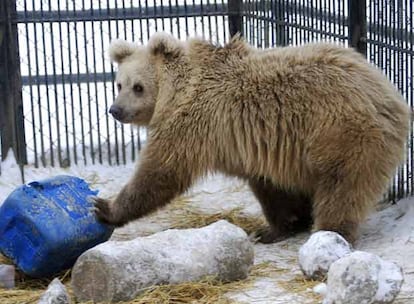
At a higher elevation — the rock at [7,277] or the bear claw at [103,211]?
the bear claw at [103,211]

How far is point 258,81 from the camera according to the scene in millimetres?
5871

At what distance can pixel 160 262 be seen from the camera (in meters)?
4.89

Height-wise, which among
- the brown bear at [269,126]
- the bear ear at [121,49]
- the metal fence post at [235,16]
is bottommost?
the brown bear at [269,126]

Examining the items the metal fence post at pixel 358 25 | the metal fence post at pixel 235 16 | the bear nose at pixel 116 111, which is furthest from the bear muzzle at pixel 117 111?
the metal fence post at pixel 235 16

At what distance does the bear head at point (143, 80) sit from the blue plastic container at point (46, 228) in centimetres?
80

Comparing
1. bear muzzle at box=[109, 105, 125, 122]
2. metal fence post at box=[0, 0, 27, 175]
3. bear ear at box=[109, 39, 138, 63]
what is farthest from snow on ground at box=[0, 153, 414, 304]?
bear ear at box=[109, 39, 138, 63]

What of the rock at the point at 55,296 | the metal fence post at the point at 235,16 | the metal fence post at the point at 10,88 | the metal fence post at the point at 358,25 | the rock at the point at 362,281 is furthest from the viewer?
the metal fence post at the point at 235,16

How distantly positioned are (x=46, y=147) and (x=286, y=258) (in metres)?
3.03

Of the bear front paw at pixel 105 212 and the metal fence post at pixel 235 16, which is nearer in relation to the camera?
the bear front paw at pixel 105 212

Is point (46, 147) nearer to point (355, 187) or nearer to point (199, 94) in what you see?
point (199, 94)

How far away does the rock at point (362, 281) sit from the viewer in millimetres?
4367

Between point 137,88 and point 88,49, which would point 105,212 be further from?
point 88,49

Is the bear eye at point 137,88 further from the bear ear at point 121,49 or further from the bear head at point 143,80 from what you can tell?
the bear ear at point 121,49

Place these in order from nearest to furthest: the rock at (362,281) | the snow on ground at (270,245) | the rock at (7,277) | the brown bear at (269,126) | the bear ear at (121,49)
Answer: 1. the rock at (362,281)
2. the snow on ground at (270,245)
3. the rock at (7,277)
4. the brown bear at (269,126)
5. the bear ear at (121,49)
